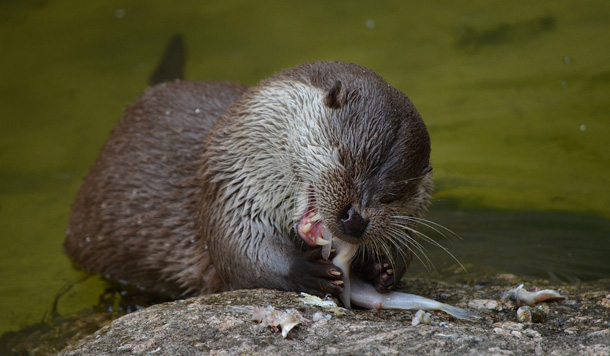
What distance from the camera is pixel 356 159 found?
2.38m

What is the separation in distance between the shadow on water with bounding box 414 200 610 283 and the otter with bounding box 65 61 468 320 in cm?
72

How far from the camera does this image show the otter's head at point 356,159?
7.73 ft

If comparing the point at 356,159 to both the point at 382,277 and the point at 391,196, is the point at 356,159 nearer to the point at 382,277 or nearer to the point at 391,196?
the point at 391,196

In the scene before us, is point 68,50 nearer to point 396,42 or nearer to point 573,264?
point 396,42

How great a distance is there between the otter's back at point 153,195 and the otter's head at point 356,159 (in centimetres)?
75

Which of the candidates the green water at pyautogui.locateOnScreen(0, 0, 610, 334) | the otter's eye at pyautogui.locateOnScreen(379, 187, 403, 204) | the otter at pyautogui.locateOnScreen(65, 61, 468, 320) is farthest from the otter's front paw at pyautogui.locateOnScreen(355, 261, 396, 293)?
the green water at pyautogui.locateOnScreen(0, 0, 610, 334)

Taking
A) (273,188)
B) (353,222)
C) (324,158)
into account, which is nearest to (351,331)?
(353,222)

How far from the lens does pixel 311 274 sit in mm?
2496

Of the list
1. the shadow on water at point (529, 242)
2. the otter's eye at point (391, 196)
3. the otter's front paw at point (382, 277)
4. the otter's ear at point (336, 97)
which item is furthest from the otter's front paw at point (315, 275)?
the shadow on water at point (529, 242)

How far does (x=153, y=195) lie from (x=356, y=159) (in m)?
1.30

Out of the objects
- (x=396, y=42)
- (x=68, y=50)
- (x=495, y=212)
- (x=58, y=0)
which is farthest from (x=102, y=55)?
(x=495, y=212)

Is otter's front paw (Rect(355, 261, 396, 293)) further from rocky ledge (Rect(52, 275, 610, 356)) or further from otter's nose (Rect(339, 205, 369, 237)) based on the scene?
otter's nose (Rect(339, 205, 369, 237))

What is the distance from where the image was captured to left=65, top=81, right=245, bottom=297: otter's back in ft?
10.7

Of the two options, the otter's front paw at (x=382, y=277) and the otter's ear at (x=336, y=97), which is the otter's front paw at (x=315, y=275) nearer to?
the otter's front paw at (x=382, y=277)
